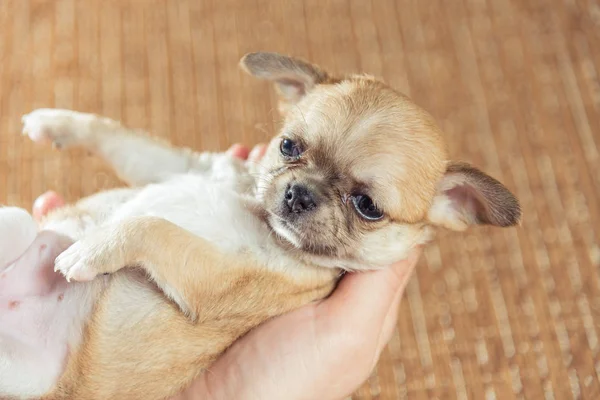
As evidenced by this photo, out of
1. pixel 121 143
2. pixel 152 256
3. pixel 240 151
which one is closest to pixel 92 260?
pixel 152 256

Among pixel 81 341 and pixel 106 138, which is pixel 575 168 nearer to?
pixel 106 138

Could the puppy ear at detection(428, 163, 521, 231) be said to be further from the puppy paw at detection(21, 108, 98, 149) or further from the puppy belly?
the puppy paw at detection(21, 108, 98, 149)

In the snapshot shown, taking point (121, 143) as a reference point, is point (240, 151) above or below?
below

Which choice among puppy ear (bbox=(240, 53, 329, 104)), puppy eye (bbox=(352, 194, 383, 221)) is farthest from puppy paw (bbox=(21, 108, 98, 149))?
puppy eye (bbox=(352, 194, 383, 221))

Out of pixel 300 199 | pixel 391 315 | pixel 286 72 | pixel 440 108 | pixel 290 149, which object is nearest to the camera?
pixel 300 199

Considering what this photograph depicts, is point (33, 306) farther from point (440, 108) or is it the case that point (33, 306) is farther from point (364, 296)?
point (440, 108)

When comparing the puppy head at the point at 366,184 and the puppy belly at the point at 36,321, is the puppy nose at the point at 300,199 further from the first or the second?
the puppy belly at the point at 36,321

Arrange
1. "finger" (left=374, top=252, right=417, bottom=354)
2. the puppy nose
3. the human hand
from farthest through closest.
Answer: "finger" (left=374, top=252, right=417, bottom=354) → the human hand → the puppy nose
